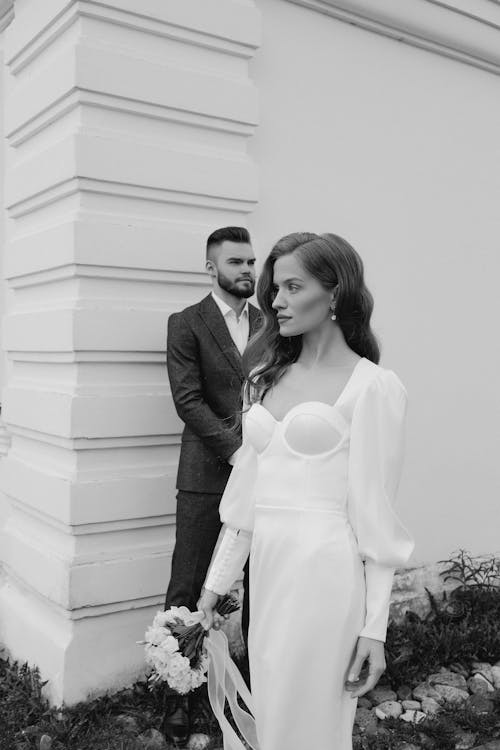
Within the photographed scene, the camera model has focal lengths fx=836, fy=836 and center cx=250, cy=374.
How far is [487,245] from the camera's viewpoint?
18.9ft

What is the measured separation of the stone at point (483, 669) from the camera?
4562 mm

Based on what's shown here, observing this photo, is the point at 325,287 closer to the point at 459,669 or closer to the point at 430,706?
the point at 430,706

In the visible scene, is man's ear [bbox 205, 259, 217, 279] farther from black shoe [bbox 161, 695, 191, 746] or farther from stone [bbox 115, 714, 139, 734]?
stone [bbox 115, 714, 139, 734]

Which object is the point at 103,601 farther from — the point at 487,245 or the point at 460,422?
the point at 487,245

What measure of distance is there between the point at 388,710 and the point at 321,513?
2.09 m

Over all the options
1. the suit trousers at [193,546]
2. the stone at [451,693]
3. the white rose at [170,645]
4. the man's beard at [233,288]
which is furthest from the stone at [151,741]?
the man's beard at [233,288]

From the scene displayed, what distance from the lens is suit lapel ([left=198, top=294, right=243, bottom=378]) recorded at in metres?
3.89

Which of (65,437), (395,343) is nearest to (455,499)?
(395,343)

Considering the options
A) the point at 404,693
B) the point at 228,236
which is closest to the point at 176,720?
the point at 404,693

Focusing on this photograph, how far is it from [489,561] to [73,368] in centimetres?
324

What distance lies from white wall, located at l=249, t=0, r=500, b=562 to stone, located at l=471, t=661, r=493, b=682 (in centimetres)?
80

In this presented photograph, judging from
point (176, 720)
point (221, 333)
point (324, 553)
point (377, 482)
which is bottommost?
point (176, 720)

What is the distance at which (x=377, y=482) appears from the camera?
95.4 inches

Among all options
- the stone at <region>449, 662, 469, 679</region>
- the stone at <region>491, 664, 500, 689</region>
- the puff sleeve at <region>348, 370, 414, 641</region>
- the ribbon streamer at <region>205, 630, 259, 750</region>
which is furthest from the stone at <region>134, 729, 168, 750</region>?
the stone at <region>491, 664, 500, 689</region>
